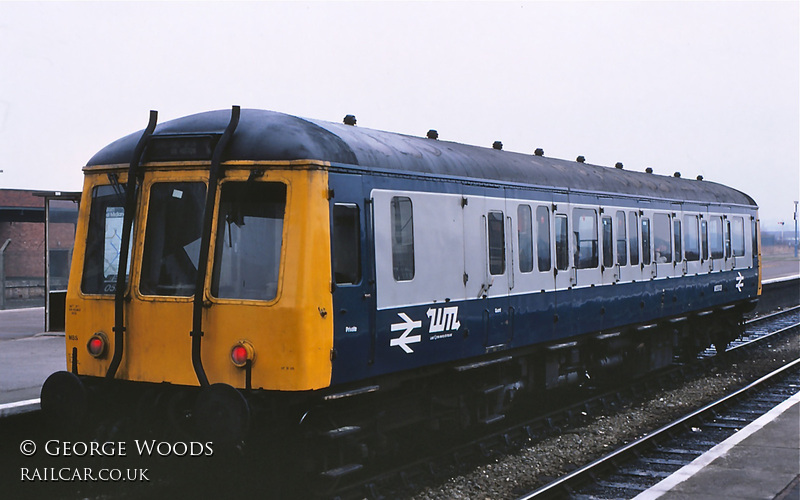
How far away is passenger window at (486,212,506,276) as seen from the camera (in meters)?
11.0

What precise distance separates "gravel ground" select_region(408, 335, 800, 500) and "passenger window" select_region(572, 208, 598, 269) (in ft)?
7.36

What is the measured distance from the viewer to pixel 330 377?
7.98m

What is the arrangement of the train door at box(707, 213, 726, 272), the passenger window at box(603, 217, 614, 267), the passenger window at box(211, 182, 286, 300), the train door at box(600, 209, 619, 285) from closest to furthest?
the passenger window at box(211, 182, 286, 300) → the train door at box(600, 209, 619, 285) → the passenger window at box(603, 217, 614, 267) → the train door at box(707, 213, 726, 272)

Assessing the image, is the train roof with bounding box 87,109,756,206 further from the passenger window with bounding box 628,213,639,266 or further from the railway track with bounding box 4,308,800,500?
the railway track with bounding box 4,308,800,500

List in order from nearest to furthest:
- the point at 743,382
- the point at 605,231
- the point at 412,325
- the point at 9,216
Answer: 1. the point at 412,325
2. the point at 605,231
3. the point at 743,382
4. the point at 9,216

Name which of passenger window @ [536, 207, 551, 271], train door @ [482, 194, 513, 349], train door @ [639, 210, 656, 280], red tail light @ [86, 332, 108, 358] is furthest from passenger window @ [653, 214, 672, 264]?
red tail light @ [86, 332, 108, 358]

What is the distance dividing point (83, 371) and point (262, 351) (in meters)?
1.95

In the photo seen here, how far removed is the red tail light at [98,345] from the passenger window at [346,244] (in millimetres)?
2213

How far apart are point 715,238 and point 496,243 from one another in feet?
31.1

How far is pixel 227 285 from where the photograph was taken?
801 cm

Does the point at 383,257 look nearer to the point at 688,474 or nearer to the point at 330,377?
the point at 330,377

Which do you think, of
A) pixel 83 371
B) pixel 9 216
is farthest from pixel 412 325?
pixel 9 216

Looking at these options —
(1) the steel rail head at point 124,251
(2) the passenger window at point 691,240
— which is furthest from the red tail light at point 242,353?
(2) the passenger window at point 691,240

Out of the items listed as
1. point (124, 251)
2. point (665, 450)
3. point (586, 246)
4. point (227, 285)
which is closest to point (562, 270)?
point (586, 246)
